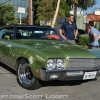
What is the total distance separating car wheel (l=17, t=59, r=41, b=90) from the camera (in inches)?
201

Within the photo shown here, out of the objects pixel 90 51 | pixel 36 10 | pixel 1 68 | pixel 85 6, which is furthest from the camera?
pixel 36 10

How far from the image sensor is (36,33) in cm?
660

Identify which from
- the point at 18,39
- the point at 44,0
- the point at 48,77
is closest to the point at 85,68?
the point at 48,77

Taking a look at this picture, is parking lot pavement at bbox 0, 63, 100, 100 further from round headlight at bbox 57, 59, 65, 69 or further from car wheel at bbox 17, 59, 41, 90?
round headlight at bbox 57, 59, 65, 69

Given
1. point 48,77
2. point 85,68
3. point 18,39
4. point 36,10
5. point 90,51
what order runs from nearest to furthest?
point 48,77, point 85,68, point 90,51, point 18,39, point 36,10

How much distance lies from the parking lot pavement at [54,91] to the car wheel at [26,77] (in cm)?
10

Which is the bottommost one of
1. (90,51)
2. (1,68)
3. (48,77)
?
(1,68)

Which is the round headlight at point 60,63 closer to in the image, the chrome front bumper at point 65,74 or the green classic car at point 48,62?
the green classic car at point 48,62

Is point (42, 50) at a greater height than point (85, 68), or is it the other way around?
point (42, 50)

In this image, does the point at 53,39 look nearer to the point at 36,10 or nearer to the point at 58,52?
the point at 58,52

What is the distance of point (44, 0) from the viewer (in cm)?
4272

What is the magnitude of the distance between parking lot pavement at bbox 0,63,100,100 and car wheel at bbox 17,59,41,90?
0.10 m

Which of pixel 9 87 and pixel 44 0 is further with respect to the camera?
pixel 44 0

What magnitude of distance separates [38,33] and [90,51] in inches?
71.4
